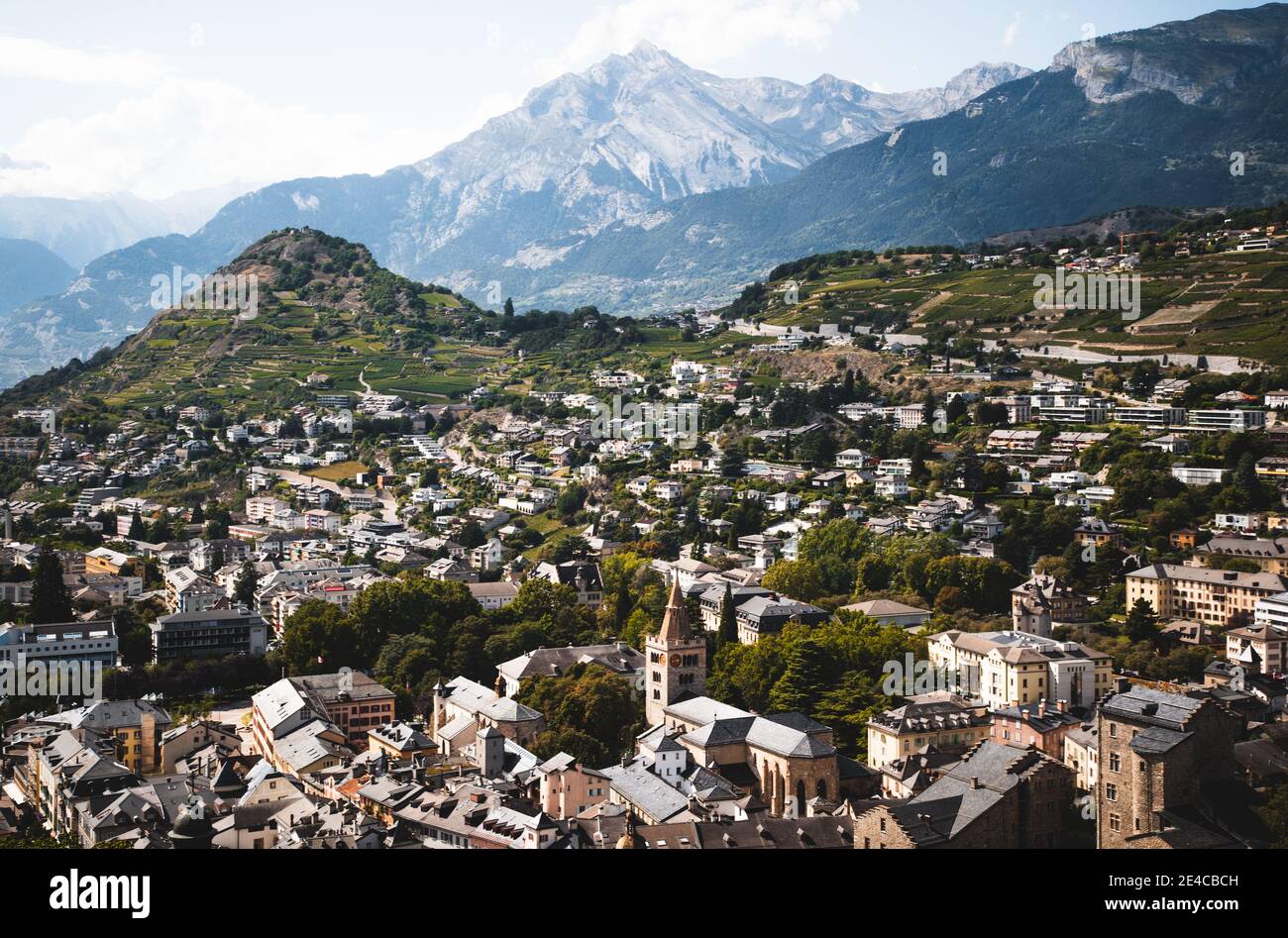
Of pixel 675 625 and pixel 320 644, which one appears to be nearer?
pixel 675 625

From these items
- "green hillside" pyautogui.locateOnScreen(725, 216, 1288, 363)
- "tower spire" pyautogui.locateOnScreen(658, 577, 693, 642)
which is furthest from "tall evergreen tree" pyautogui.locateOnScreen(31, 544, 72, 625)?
"green hillside" pyautogui.locateOnScreen(725, 216, 1288, 363)

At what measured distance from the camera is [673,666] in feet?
127

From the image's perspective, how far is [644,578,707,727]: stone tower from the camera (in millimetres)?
38656

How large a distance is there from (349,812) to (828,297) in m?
77.0

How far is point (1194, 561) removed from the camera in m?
48.1

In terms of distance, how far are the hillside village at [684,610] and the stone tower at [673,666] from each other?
0.09 m

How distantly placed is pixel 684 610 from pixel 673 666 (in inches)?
73.7

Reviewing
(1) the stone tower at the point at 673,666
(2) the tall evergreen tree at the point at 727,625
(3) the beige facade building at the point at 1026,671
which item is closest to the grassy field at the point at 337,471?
(2) the tall evergreen tree at the point at 727,625

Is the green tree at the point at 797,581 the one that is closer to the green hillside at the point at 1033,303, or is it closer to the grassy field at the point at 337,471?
the green hillside at the point at 1033,303

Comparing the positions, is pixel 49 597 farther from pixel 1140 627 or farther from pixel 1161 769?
pixel 1161 769

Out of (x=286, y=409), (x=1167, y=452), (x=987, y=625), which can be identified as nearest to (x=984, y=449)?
(x=1167, y=452)

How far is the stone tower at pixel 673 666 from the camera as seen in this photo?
38.7 metres

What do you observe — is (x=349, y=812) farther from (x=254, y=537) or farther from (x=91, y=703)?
(x=254, y=537)

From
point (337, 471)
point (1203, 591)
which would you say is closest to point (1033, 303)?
point (1203, 591)
